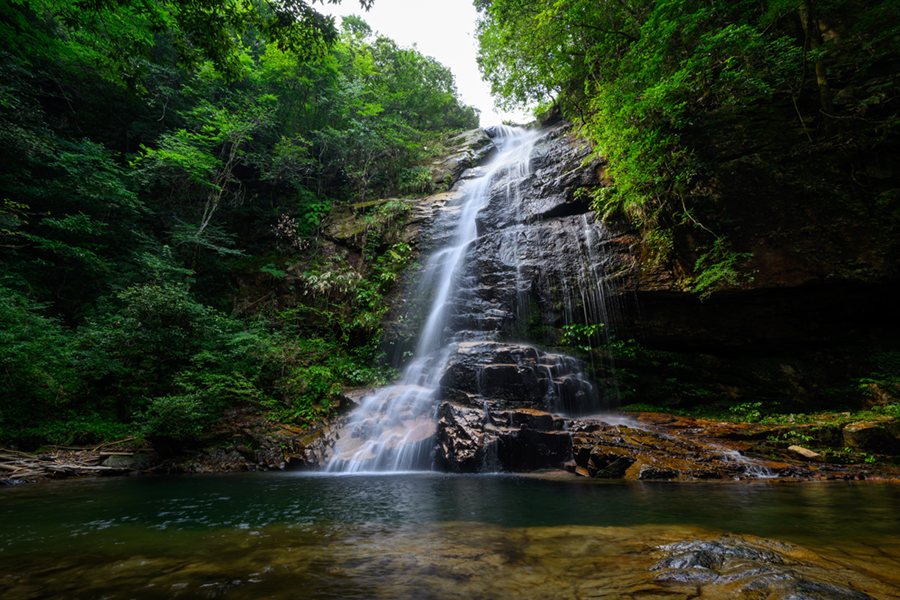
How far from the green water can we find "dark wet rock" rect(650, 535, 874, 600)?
243 millimetres

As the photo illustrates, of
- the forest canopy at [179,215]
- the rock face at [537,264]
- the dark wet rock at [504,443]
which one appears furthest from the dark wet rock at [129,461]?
the rock face at [537,264]

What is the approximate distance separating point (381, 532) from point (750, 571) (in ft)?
9.24

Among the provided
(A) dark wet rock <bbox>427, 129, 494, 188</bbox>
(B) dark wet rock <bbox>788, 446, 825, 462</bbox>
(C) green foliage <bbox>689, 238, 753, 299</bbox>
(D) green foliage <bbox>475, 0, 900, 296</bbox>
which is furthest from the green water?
(A) dark wet rock <bbox>427, 129, 494, 188</bbox>

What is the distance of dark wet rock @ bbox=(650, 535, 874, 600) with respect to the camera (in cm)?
167

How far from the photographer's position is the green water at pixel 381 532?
2133 millimetres

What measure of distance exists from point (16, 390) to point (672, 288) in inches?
575

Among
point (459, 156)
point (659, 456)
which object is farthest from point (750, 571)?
point (459, 156)

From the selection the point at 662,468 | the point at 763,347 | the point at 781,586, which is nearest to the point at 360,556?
the point at 781,586

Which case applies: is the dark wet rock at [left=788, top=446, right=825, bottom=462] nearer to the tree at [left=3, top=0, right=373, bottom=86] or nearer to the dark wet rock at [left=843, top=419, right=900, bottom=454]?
the dark wet rock at [left=843, top=419, right=900, bottom=454]

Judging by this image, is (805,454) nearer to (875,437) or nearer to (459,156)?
(875,437)

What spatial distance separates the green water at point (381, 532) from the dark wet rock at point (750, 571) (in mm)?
243

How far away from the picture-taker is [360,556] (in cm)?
258

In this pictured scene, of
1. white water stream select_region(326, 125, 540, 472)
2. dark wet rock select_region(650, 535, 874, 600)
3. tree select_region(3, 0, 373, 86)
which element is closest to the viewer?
dark wet rock select_region(650, 535, 874, 600)

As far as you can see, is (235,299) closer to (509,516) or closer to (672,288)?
(509,516)
